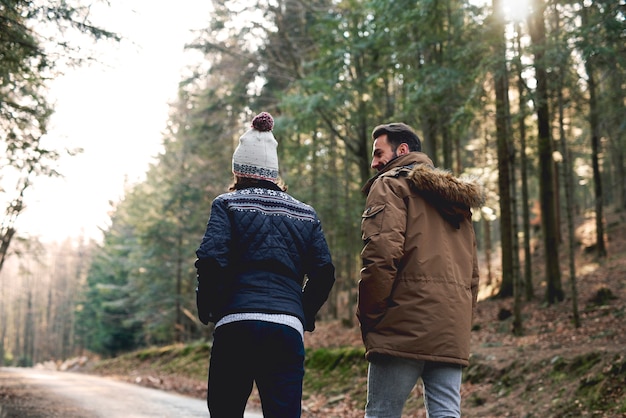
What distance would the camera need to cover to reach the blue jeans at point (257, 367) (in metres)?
3.10

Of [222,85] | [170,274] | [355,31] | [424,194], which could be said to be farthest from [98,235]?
[424,194]

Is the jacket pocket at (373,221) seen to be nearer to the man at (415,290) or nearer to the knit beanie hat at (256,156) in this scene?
the man at (415,290)

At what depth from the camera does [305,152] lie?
18.4 meters

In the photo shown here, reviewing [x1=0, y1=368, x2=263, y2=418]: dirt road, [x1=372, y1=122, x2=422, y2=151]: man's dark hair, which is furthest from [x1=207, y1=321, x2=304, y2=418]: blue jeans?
[x1=0, y1=368, x2=263, y2=418]: dirt road

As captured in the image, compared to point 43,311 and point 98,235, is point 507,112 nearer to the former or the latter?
point 98,235

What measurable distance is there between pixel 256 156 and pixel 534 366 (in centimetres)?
717

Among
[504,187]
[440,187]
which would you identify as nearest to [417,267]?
[440,187]

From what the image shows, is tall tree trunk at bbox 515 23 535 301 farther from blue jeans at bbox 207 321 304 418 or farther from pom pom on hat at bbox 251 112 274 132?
blue jeans at bbox 207 321 304 418

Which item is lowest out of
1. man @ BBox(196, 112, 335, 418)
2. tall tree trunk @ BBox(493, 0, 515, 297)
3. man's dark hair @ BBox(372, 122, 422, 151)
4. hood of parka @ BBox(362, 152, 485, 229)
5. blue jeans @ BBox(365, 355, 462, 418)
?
blue jeans @ BBox(365, 355, 462, 418)

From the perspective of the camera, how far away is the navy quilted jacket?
10.2ft

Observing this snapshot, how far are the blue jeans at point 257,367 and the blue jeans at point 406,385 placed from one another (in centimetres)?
46

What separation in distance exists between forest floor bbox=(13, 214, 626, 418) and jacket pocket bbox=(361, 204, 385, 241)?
4.91 m

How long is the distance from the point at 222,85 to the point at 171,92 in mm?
7462

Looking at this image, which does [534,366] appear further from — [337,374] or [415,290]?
[415,290]
